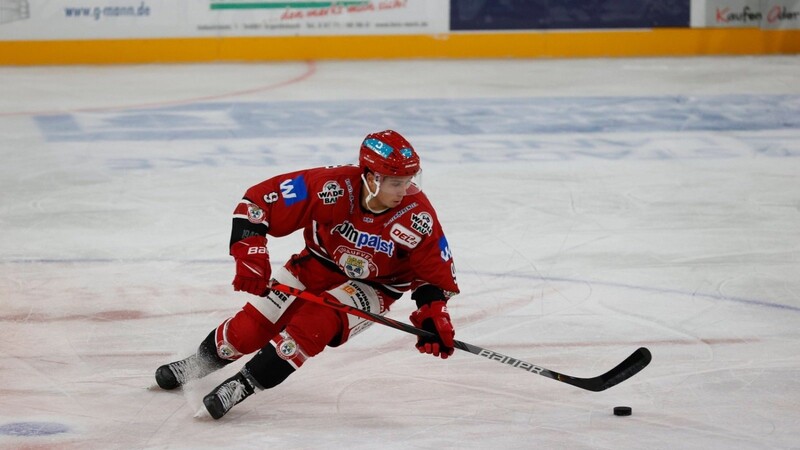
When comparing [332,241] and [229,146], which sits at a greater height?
[332,241]

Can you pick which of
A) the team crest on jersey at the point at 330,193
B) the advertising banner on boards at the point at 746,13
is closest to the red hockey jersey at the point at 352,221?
the team crest on jersey at the point at 330,193

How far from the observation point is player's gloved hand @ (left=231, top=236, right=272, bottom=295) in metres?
3.49

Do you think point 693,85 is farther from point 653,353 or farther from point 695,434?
point 695,434

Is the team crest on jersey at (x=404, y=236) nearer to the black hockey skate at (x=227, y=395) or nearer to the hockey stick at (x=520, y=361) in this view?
the hockey stick at (x=520, y=361)

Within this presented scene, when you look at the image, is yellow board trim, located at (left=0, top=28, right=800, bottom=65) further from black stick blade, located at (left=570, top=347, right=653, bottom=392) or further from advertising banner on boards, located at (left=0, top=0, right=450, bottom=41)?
black stick blade, located at (left=570, top=347, right=653, bottom=392)

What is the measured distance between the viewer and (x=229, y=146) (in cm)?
840

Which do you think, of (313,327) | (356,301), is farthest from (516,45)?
(313,327)

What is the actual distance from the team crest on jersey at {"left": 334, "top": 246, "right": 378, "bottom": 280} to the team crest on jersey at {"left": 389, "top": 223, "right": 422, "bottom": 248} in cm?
12

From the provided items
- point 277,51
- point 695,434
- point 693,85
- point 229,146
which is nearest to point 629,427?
point 695,434

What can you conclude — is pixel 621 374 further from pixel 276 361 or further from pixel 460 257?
pixel 460 257

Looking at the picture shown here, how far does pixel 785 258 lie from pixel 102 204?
347 centimetres

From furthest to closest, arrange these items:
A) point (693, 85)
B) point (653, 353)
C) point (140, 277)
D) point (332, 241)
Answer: point (693, 85) < point (140, 277) < point (653, 353) < point (332, 241)

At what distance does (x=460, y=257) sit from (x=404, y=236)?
2.03 metres

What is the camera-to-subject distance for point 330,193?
3637mm
